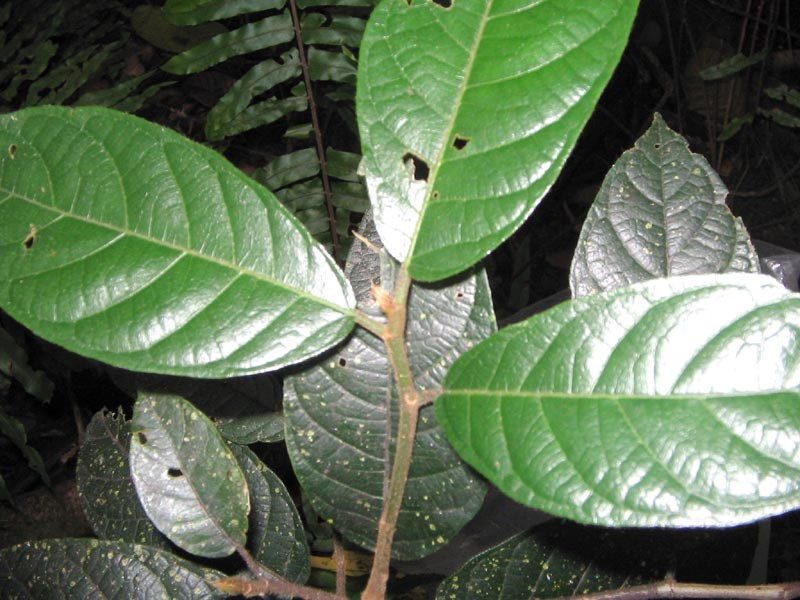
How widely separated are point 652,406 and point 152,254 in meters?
0.40

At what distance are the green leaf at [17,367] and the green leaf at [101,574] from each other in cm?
101

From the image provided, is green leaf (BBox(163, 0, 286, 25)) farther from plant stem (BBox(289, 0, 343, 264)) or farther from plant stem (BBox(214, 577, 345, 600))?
plant stem (BBox(214, 577, 345, 600))

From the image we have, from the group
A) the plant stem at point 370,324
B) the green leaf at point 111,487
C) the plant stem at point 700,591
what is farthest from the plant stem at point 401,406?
the green leaf at point 111,487

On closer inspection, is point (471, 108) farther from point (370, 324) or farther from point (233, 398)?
point (233, 398)

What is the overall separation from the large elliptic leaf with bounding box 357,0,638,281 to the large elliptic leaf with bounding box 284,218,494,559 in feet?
0.35

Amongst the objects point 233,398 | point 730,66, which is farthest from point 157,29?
point 730,66

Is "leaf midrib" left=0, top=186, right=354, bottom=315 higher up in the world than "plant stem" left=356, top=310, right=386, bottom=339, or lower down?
higher up

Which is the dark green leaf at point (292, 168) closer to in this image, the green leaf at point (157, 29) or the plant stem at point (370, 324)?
the green leaf at point (157, 29)

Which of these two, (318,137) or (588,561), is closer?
(588,561)

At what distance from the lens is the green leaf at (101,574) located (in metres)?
0.71

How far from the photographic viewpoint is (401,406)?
561 millimetres

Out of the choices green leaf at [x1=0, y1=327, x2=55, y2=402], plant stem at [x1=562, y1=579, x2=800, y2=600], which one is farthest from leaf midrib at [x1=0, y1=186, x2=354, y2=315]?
green leaf at [x1=0, y1=327, x2=55, y2=402]

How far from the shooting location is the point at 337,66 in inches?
68.1

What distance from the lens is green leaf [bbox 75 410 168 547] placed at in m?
0.83
